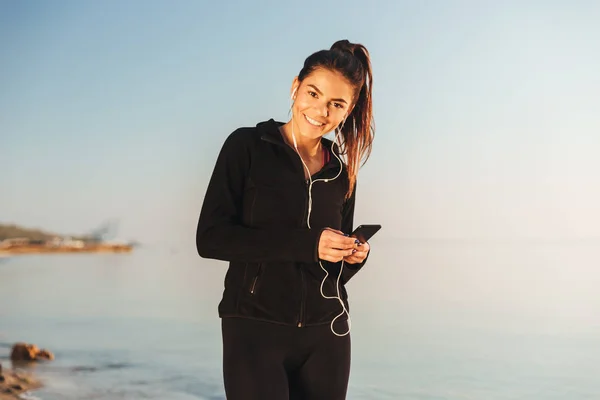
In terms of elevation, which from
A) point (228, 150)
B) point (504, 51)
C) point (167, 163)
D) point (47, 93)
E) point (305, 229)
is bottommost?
point (305, 229)

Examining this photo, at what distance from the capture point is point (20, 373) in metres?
4.72

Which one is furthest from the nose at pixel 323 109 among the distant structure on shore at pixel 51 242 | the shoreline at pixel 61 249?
the shoreline at pixel 61 249

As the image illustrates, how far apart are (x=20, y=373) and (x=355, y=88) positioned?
3.97m

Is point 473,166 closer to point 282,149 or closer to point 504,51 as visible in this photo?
point 504,51

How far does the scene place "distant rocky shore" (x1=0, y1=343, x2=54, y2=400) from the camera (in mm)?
4146

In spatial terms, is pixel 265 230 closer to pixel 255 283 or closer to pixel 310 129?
pixel 255 283

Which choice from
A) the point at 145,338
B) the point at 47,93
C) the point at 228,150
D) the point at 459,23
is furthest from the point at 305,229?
the point at 47,93

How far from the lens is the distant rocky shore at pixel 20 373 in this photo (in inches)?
163

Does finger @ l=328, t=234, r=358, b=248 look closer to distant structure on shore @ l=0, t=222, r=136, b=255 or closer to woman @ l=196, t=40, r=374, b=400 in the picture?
woman @ l=196, t=40, r=374, b=400

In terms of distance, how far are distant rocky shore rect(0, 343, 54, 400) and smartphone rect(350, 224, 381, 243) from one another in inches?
124

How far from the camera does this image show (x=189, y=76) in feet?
34.2

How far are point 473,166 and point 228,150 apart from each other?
9.96m

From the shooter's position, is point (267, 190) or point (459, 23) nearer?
point (267, 190)

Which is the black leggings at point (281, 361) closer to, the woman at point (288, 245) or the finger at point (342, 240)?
the woman at point (288, 245)
